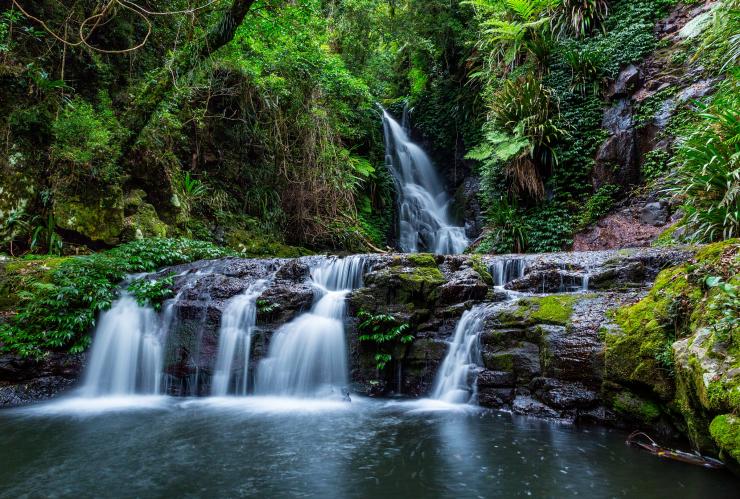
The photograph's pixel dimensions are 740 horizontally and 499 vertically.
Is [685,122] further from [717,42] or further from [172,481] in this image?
[172,481]

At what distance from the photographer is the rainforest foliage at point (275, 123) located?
26.2 feet

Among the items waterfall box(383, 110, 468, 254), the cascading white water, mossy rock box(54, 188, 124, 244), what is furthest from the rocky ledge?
waterfall box(383, 110, 468, 254)

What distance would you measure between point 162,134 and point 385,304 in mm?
7046

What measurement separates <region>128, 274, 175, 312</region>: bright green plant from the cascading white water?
1.04 m

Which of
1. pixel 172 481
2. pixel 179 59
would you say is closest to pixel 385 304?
pixel 172 481

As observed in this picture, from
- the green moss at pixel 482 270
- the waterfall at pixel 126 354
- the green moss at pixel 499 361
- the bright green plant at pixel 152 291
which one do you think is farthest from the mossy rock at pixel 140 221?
the green moss at pixel 499 361

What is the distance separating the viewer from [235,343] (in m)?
6.11

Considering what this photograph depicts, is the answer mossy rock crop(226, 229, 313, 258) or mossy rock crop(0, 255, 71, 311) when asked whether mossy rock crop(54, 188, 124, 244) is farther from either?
mossy rock crop(226, 229, 313, 258)

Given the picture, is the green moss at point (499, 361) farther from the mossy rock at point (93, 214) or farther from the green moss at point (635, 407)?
Answer: the mossy rock at point (93, 214)

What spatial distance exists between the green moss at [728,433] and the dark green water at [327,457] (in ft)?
1.13

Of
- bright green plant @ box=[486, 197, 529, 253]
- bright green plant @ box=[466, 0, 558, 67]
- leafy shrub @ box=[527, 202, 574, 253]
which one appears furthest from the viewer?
bright green plant @ box=[466, 0, 558, 67]

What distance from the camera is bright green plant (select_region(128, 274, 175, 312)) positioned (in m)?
6.46

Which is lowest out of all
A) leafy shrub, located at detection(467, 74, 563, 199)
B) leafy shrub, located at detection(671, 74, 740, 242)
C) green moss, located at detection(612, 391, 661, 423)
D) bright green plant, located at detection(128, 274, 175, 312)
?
green moss, located at detection(612, 391, 661, 423)

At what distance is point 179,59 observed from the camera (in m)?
8.62
